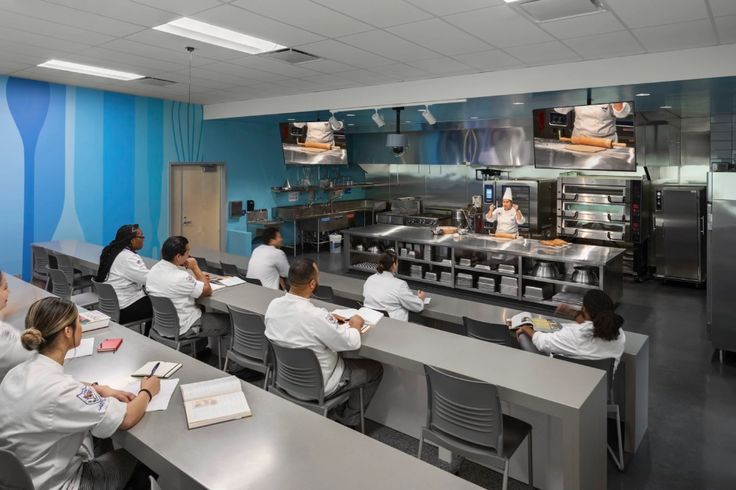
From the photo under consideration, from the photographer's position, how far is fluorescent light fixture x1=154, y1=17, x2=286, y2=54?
149 inches

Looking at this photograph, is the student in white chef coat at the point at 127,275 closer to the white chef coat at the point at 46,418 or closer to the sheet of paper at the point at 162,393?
the sheet of paper at the point at 162,393

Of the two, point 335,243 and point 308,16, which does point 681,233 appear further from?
A: point 308,16

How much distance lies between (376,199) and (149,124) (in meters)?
5.75

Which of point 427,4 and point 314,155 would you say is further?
point 314,155

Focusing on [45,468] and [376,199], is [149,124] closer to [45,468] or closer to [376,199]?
[376,199]

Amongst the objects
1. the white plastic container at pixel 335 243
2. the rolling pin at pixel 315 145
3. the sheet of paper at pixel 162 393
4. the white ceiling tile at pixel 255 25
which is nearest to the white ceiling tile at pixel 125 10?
the white ceiling tile at pixel 255 25

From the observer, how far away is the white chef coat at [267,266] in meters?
4.83

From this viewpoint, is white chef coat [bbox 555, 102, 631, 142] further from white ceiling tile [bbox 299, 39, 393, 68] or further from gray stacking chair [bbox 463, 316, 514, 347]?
gray stacking chair [bbox 463, 316, 514, 347]

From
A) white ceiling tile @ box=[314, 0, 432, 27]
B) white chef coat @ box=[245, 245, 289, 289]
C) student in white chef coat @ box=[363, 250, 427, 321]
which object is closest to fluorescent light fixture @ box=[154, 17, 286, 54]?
white ceiling tile @ box=[314, 0, 432, 27]

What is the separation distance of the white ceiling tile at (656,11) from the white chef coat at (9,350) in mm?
3913

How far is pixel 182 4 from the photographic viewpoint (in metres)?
3.25

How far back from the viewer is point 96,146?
22.6ft

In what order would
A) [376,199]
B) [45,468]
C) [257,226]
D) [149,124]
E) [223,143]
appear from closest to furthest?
[45,468], [149,124], [223,143], [257,226], [376,199]

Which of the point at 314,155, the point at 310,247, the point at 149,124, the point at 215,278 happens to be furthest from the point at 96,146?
the point at 310,247
